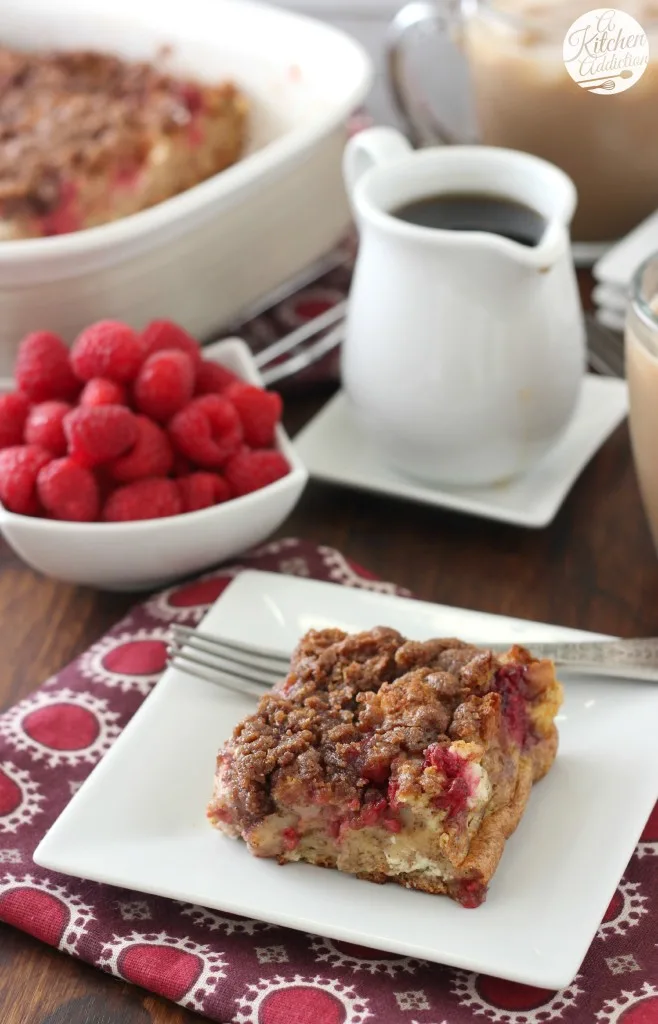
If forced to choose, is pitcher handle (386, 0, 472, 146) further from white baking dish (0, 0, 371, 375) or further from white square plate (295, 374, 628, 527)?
white square plate (295, 374, 628, 527)

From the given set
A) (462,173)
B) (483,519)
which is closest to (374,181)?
(462,173)

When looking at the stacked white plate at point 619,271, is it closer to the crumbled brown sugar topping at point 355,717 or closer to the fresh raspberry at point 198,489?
the fresh raspberry at point 198,489

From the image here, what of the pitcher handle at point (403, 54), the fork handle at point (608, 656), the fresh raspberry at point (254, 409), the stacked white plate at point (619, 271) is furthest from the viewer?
the pitcher handle at point (403, 54)

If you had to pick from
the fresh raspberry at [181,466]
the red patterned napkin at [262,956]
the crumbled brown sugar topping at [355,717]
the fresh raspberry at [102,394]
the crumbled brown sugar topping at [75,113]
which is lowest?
the red patterned napkin at [262,956]

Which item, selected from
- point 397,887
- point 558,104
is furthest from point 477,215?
point 397,887

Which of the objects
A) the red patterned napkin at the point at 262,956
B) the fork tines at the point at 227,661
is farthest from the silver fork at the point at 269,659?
the red patterned napkin at the point at 262,956
